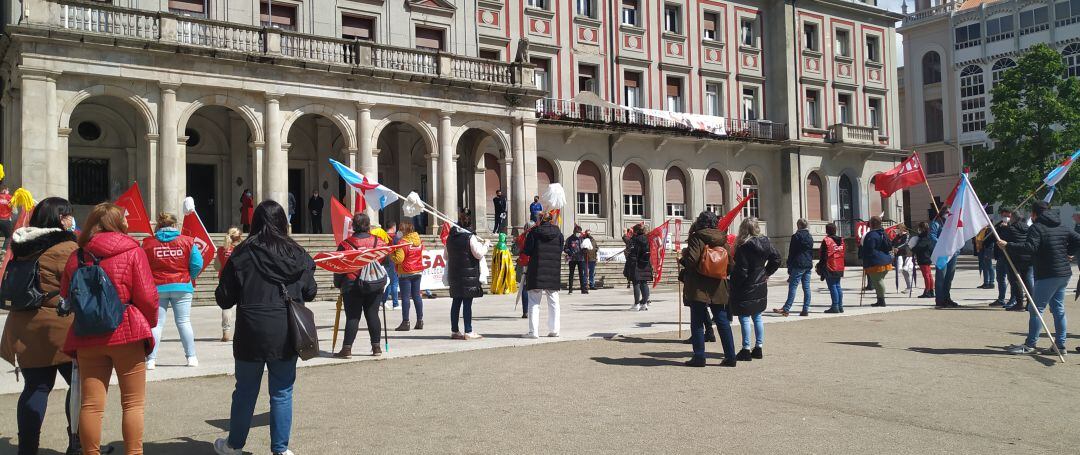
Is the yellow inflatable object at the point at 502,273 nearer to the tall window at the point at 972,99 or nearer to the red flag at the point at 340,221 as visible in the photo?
the red flag at the point at 340,221

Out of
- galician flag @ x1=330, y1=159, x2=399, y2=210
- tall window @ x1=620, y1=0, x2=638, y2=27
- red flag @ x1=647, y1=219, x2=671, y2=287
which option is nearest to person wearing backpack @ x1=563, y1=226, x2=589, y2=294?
red flag @ x1=647, y1=219, x2=671, y2=287

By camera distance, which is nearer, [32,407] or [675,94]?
[32,407]

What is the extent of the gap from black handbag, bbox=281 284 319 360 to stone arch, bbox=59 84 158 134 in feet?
63.6

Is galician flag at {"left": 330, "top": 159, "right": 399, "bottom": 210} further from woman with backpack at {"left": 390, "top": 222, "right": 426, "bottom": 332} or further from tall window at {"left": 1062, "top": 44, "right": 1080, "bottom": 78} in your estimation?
tall window at {"left": 1062, "top": 44, "right": 1080, "bottom": 78}

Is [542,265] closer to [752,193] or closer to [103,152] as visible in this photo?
[103,152]

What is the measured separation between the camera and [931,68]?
62812mm

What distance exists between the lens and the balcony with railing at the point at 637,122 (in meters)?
34.0

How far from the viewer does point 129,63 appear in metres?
22.5

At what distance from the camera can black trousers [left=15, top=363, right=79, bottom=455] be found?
5.44 m

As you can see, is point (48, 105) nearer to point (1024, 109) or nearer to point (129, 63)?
point (129, 63)

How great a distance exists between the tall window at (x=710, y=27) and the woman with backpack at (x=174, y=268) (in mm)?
32751

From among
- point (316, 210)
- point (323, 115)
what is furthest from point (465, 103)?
point (316, 210)

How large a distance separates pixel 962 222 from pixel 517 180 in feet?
61.9

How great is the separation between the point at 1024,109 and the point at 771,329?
34455 millimetres
